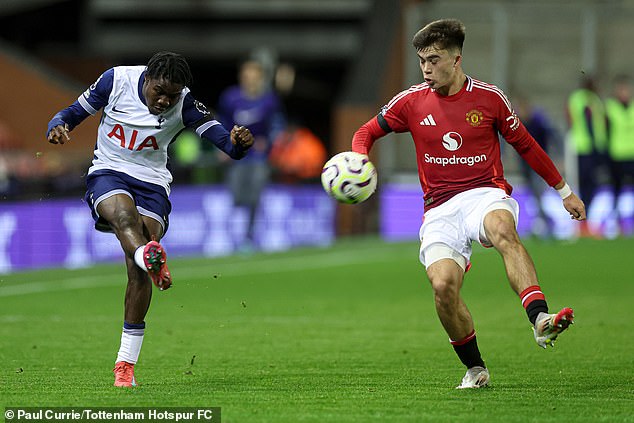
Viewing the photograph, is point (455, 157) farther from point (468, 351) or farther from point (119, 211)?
point (119, 211)

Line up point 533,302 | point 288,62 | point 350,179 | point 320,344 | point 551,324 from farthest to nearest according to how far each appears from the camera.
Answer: point 288,62, point 320,344, point 350,179, point 533,302, point 551,324

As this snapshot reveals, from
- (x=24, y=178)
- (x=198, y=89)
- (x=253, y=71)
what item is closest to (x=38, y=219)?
(x=24, y=178)

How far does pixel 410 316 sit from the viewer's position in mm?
11805

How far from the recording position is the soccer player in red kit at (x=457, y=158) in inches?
287

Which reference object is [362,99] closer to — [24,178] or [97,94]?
[24,178]

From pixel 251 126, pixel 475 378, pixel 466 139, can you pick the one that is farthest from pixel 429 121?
pixel 251 126

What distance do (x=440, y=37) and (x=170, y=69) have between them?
158 centimetres

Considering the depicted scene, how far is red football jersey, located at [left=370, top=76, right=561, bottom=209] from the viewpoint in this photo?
294 inches

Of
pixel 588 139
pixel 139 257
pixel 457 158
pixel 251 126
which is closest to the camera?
pixel 139 257

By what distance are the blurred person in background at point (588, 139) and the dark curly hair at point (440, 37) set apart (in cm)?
1291

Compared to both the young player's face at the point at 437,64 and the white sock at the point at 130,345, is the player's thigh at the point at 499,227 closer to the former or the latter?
the young player's face at the point at 437,64

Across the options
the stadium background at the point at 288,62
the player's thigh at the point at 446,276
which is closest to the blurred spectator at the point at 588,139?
the stadium background at the point at 288,62

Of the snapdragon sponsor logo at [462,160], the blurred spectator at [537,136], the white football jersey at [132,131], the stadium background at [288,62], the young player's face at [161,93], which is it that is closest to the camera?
the young player's face at [161,93]

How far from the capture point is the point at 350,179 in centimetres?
729
